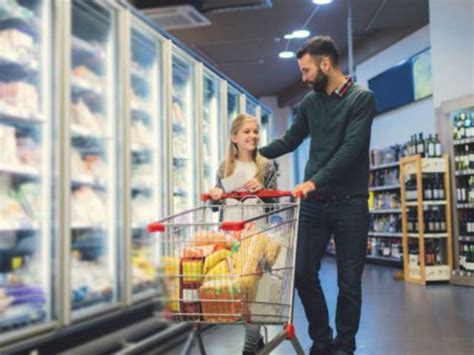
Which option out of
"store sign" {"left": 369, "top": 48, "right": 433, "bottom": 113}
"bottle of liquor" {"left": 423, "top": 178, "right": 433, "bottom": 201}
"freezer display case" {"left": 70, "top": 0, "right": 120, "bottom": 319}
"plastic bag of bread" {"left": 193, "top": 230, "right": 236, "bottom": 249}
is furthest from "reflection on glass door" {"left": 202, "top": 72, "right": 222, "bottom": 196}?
"store sign" {"left": 369, "top": 48, "right": 433, "bottom": 113}

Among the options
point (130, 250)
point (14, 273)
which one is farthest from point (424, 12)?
point (14, 273)

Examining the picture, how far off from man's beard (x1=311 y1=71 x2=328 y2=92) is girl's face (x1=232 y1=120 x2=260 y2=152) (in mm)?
459

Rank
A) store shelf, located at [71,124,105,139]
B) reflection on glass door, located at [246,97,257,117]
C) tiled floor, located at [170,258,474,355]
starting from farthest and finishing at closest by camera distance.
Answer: reflection on glass door, located at [246,97,257,117]
store shelf, located at [71,124,105,139]
tiled floor, located at [170,258,474,355]

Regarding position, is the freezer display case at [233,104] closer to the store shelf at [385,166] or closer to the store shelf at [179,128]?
the store shelf at [179,128]

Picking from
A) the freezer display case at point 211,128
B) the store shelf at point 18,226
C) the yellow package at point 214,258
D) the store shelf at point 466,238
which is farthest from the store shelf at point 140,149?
the store shelf at point 466,238

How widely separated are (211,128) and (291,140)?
234 cm

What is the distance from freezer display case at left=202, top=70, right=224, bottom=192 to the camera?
5520mm

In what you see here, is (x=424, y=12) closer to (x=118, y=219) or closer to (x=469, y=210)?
(x=469, y=210)

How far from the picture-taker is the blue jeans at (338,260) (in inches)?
118

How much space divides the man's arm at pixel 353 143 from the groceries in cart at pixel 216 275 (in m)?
0.50

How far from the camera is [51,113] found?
3564 millimetres

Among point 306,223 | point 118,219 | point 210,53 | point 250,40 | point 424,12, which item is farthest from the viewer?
point 210,53

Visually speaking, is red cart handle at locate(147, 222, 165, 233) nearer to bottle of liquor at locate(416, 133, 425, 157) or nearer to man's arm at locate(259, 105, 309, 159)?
man's arm at locate(259, 105, 309, 159)

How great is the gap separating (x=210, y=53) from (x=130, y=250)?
8.13 metres
